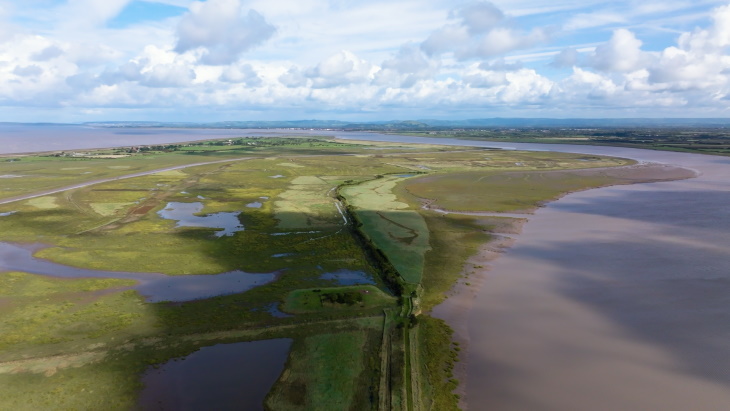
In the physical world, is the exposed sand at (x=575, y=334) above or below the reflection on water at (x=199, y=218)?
below

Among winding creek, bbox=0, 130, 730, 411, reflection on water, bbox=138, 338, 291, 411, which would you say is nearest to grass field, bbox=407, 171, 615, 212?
winding creek, bbox=0, 130, 730, 411

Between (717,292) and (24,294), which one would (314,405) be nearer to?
(24,294)

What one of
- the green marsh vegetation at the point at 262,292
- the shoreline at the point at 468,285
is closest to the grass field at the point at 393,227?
the green marsh vegetation at the point at 262,292

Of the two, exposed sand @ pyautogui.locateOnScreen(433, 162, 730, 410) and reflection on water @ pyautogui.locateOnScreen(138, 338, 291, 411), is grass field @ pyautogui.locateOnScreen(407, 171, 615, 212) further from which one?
reflection on water @ pyautogui.locateOnScreen(138, 338, 291, 411)

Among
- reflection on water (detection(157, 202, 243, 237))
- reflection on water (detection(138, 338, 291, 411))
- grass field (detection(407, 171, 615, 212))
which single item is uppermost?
grass field (detection(407, 171, 615, 212))

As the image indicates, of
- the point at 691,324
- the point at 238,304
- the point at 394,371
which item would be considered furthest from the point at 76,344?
the point at 691,324

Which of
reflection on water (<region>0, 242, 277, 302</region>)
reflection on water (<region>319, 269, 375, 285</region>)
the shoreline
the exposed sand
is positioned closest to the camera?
the exposed sand

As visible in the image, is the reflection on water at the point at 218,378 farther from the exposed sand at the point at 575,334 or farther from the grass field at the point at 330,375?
the exposed sand at the point at 575,334
